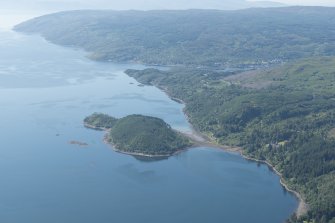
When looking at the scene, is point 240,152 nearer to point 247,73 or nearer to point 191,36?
point 247,73

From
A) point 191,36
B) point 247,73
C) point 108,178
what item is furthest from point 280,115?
point 191,36

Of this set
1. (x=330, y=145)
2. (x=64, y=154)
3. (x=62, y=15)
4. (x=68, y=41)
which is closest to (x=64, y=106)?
(x=64, y=154)

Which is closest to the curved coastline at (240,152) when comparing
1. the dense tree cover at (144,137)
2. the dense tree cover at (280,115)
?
the dense tree cover at (280,115)

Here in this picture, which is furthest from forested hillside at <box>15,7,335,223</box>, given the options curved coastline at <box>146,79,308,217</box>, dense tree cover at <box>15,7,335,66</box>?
curved coastline at <box>146,79,308,217</box>

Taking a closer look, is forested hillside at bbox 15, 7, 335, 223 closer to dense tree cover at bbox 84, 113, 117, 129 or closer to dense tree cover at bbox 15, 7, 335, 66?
dense tree cover at bbox 15, 7, 335, 66

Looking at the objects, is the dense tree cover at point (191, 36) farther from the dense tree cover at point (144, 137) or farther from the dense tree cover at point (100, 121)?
the dense tree cover at point (144, 137)

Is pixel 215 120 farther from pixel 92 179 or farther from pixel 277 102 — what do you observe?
pixel 92 179
